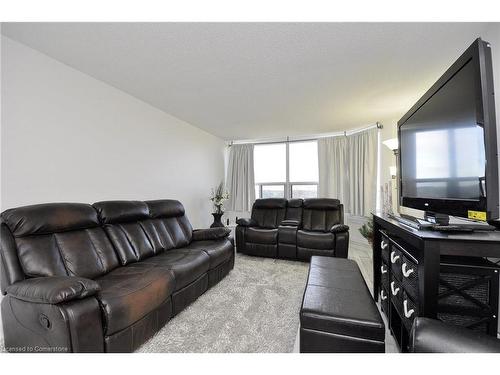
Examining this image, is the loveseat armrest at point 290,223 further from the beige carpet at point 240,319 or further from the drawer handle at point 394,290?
the drawer handle at point 394,290

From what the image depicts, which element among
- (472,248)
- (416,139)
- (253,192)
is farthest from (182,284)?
(253,192)

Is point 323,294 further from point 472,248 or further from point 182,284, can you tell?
point 182,284

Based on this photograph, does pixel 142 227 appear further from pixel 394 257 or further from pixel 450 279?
pixel 450 279

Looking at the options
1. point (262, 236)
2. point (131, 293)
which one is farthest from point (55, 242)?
point (262, 236)

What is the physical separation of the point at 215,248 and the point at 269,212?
1.78 meters

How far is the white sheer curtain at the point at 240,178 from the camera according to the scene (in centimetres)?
518

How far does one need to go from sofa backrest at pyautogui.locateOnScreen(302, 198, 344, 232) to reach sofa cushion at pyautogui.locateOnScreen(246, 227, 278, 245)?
65 cm

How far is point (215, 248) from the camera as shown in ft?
8.50

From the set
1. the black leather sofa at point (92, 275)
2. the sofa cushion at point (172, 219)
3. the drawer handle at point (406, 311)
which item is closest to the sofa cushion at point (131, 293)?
the black leather sofa at point (92, 275)

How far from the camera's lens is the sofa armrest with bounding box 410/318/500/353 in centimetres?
75

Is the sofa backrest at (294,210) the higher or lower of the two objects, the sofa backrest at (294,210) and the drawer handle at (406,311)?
the higher

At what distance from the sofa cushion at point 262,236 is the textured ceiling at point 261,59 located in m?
1.94

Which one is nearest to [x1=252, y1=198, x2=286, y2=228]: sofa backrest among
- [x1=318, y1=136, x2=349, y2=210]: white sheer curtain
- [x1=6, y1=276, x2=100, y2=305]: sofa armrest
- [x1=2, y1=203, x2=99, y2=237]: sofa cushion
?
[x1=318, y1=136, x2=349, y2=210]: white sheer curtain

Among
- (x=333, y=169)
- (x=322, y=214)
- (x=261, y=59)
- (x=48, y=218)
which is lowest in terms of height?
(x=322, y=214)
